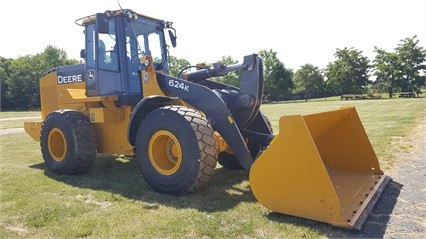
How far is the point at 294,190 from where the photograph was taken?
3.93 metres

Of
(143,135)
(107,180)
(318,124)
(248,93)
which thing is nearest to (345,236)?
(318,124)

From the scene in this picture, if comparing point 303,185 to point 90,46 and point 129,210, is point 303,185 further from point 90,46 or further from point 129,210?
point 90,46

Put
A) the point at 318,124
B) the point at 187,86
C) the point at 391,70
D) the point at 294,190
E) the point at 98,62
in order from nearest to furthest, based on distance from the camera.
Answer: the point at 294,190
the point at 318,124
the point at 187,86
the point at 98,62
the point at 391,70

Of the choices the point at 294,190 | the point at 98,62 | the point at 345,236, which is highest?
the point at 98,62

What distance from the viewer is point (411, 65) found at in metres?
54.8

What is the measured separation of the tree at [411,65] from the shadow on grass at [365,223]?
188 ft

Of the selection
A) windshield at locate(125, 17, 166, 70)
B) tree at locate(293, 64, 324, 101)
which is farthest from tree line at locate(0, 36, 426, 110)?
windshield at locate(125, 17, 166, 70)

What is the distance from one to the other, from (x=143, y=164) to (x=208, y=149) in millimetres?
1140

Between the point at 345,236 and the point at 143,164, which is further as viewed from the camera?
the point at 143,164

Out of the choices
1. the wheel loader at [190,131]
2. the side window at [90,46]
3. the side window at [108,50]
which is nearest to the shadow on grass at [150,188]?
the wheel loader at [190,131]

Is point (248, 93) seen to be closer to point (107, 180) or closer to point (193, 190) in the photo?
point (193, 190)

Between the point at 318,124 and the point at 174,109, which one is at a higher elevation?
the point at 174,109

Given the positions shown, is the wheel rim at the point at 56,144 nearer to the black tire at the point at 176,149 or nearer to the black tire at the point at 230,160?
the black tire at the point at 176,149

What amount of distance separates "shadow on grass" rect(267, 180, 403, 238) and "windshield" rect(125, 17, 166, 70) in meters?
3.75
